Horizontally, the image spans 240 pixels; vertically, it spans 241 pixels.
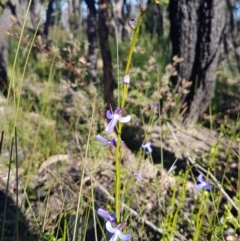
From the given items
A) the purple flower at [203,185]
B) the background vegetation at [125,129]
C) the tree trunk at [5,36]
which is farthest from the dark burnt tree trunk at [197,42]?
the purple flower at [203,185]

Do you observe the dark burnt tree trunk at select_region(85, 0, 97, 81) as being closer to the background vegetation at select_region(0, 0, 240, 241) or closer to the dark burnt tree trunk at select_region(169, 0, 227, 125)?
the background vegetation at select_region(0, 0, 240, 241)

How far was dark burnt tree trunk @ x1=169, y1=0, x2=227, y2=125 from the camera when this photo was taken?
3615mm

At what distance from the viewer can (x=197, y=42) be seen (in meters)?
3.79

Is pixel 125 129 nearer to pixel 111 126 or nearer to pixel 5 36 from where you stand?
pixel 5 36

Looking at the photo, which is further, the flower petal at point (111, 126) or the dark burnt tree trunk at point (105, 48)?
the dark burnt tree trunk at point (105, 48)

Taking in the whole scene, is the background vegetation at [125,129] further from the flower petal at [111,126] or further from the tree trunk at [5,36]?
the flower petal at [111,126]

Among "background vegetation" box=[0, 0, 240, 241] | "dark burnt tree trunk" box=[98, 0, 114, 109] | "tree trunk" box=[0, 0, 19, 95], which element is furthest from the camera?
"tree trunk" box=[0, 0, 19, 95]

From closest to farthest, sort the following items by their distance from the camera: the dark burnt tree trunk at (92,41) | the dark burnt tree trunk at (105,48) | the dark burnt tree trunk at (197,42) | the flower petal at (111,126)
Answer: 1. the flower petal at (111,126)
2. the dark burnt tree trunk at (105,48)
3. the dark burnt tree trunk at (197,42)
4. the dark burnt tree trunk at (92,41)

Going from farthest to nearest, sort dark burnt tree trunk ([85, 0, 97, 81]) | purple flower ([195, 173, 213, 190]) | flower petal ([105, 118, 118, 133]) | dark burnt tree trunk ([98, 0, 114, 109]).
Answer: dark burnt tree trunk ([85, 0, 97, 81])
dark burnt tree trunk ([98, 0, 114, 109])
purple flower ([195, 173, 213, 190])
flower petal ([105, 118, 118, 133])

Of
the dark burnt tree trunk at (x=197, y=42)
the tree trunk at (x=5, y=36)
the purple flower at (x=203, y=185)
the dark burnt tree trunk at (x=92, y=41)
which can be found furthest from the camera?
the dark burnt tree trunk at (x=92, y=41)

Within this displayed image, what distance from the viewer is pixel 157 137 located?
146 inches

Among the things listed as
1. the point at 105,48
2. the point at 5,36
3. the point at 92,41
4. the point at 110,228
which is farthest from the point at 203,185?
the point at 92,41

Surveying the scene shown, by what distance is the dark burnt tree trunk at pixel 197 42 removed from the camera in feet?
11.9

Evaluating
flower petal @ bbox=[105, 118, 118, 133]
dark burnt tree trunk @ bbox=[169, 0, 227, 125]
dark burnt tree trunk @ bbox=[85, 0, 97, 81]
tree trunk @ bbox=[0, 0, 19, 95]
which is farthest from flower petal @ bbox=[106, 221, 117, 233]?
dark burnt tree trunk @ bbox=[85, 0, 97, 81]
